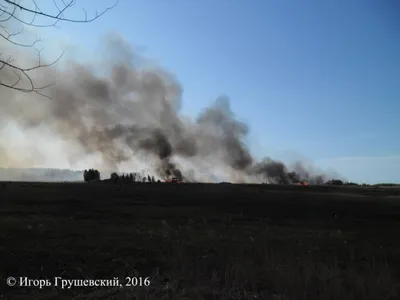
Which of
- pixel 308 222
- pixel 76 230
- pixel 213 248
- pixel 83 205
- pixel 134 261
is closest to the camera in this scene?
pixel 134 261

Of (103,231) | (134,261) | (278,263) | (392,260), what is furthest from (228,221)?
(278,263)

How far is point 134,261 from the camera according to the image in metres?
18.7

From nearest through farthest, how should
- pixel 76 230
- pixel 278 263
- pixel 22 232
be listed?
1. pixel 278 263
2. pixel 22 232
3. pixel 76 230

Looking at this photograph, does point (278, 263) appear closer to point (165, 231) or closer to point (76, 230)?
point (165, 231)

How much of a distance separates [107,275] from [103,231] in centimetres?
1083

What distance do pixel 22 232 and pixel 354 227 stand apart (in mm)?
27750

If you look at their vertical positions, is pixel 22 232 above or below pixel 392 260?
above

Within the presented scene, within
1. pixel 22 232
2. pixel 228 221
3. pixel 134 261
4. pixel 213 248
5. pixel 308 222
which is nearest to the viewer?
pixel 134 261

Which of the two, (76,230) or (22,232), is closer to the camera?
(22,232)

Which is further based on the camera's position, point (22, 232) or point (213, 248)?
point (22, 232)

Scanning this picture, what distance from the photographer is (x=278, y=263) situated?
15547mm

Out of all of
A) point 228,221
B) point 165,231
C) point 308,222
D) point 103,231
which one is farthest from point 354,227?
point 103,231

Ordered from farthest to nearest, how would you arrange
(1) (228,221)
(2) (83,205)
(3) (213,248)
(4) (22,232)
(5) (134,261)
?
1. (2) (83,205)
2. (1) (228,221)
3. (4) (22,232)
4. (3) (213,248)
5. (5) (134,261)

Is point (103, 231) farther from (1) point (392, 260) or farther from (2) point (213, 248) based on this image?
(1) point (392, 260)
